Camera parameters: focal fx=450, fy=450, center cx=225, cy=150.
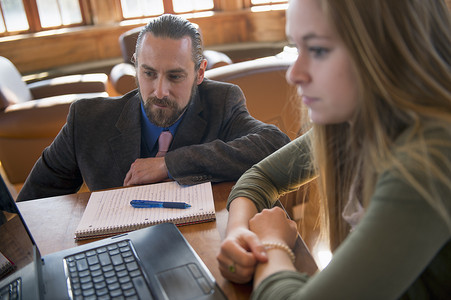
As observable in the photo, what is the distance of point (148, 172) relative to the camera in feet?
4.45

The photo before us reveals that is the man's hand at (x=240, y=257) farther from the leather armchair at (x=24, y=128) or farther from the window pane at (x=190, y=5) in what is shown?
the window pane at (x=190, y=5)

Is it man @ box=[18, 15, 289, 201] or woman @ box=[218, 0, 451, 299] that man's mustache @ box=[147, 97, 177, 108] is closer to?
man @ box=[18, 15, 289, 201]

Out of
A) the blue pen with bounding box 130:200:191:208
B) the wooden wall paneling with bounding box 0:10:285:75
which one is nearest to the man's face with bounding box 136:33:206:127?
the blue pen with bounding box 130:200:191:208

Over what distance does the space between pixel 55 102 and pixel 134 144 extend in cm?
202

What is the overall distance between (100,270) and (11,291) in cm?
16

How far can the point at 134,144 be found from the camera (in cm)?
156

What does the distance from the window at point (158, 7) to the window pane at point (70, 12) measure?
0.49m

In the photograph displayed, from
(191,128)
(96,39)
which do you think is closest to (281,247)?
(191,128)

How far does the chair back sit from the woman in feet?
9.65

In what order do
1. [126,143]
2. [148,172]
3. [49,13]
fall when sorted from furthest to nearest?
[49,13] → [126,143] → [148,172]

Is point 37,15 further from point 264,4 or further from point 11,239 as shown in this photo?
point 11,239

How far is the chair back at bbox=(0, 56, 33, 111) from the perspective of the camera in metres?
3.26

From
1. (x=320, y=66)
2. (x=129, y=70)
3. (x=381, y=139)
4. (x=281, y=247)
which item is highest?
(x=320, y=66)

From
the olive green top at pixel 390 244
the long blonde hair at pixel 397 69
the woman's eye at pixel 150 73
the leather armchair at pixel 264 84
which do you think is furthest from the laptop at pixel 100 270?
the leather armchair at pixel 264 84
